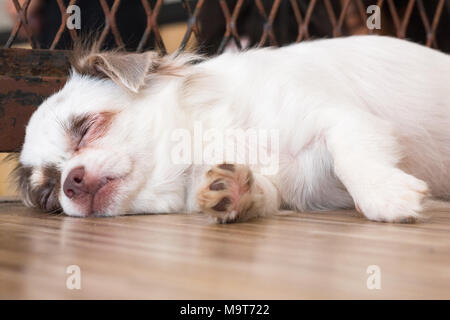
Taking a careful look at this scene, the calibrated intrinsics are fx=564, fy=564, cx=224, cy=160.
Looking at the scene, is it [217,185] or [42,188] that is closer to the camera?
[217,185]

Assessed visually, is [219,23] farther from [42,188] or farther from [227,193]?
[227,193]

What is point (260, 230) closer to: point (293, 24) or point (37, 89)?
point (37, 89)

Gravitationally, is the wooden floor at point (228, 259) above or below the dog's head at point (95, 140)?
below

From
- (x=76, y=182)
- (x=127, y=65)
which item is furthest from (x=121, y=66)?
(x=76, y=182)

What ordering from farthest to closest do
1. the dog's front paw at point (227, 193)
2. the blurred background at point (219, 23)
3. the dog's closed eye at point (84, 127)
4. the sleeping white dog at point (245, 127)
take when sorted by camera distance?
the blurred background at point (219, 23), the dog's closed eye at point (84, 127), the sleeping white dog at point (245, 127), the dog's front paw at point (227, 193)

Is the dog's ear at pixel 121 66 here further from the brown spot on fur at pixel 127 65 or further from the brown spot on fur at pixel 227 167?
the brown spot on fur at pixel 227 167

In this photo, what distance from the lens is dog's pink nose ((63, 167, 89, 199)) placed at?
145 centimetres

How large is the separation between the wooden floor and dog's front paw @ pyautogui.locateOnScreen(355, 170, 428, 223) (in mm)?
34

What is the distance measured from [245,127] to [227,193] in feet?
1.21

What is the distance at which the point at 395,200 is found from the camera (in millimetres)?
1210

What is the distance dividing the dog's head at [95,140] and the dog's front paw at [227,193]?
13.1 inches

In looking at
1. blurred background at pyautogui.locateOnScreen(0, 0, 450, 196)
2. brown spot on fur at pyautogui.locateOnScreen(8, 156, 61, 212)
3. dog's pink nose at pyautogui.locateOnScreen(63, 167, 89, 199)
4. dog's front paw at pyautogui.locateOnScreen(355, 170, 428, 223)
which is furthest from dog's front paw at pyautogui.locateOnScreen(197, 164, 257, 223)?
blurred background at pyautogui.locateOnScreen(0, 0, 450, 196)

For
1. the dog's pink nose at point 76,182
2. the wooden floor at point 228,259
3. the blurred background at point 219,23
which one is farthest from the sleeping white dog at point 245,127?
the blurred background at point 219,23

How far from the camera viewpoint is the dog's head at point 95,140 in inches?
57.8
